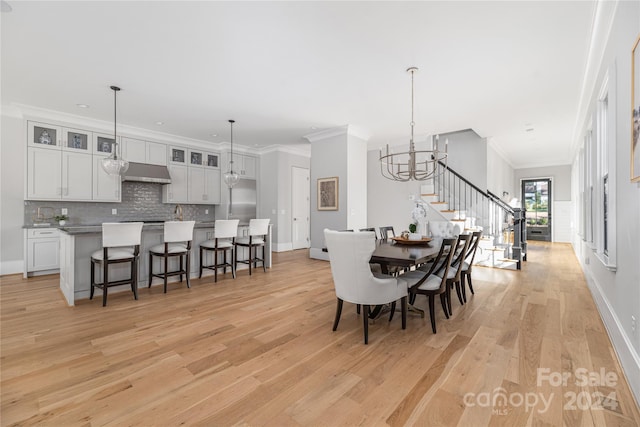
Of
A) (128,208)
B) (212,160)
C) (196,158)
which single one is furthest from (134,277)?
(212,160)

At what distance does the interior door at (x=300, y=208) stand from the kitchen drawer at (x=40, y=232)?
4.85 m

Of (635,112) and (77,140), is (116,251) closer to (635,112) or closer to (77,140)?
(77,140)

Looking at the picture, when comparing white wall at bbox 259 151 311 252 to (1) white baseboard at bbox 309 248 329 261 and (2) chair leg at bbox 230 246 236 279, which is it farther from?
(2) chair leg at bbox 230 246 236 279

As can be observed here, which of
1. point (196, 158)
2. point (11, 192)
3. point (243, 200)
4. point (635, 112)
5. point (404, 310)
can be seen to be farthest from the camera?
point (243, 200)

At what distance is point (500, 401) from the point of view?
165cm

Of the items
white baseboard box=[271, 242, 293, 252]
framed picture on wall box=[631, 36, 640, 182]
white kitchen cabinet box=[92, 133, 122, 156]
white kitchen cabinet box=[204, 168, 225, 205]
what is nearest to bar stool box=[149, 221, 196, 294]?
white kitchen cabinet box=[92, 133, 122, 156]

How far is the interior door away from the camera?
791 centimetres

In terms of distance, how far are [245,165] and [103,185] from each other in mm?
3220

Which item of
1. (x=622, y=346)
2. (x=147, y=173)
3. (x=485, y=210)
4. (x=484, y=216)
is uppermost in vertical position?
(x=147, y=173)

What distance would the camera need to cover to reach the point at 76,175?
5.25 meters

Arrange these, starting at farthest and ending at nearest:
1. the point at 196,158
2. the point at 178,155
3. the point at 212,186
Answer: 1. the point at 212,186
2. the point at 196,158
3. the point at 178,155

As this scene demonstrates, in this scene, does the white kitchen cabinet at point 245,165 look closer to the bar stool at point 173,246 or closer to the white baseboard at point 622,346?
the bar stool at point 173,246

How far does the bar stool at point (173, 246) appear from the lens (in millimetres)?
3863

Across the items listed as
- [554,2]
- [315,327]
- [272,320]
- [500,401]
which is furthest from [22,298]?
[554,2]
